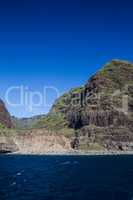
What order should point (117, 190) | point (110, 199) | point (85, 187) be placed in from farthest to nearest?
point (85, 187) → point (117, 190) → point (110, 199)

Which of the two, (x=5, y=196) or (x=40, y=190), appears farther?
(x=40, y=190)

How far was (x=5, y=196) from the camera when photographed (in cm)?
10419

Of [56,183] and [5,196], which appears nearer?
[5,196]

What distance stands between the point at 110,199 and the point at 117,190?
49.7 feet

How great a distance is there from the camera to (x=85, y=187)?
121 m

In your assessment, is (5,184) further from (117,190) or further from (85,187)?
(117,190)

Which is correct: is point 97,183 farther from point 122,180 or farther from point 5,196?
point 5,196

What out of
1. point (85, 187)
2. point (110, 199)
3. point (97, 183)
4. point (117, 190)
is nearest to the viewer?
point (110, 199)

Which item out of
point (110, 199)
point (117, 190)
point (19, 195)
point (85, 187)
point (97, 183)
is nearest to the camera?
point (110, 199)

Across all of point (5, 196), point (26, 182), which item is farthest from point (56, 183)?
point (5, 196)

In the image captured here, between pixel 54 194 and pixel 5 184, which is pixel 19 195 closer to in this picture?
pixel 54 194


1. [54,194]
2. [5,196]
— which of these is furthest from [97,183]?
[5,196]

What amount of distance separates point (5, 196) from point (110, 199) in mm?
24704

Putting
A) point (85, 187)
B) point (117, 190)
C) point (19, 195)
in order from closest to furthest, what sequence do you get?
point (19, 195), point (117, 190), point (85, 187)
